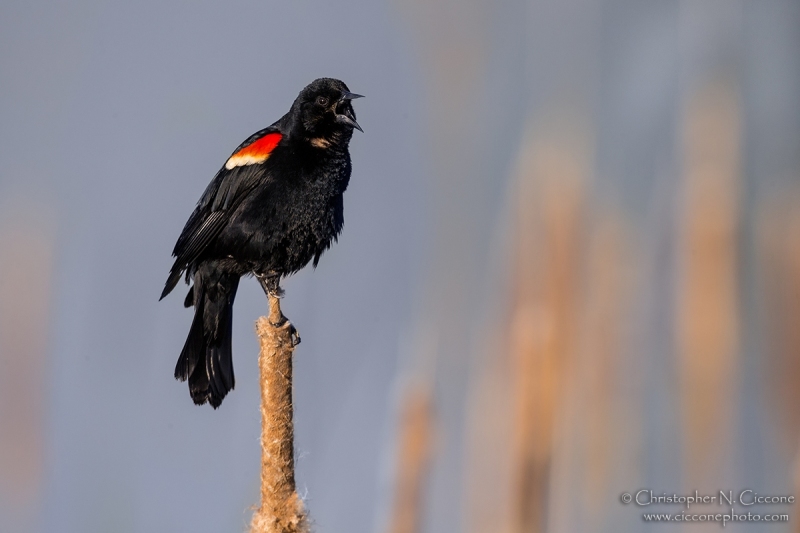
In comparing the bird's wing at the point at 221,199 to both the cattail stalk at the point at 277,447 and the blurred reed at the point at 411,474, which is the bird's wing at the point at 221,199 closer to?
the cattail stalk at the point at 277,447

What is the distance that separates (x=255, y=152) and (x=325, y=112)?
0.30 metres

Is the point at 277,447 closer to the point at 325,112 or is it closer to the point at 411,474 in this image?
the point at 411,474

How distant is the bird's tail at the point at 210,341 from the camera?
116 inches

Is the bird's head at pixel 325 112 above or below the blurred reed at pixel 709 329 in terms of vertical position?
above

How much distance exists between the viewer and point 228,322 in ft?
10.2

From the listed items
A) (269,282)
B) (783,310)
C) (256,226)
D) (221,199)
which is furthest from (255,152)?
(783,310)

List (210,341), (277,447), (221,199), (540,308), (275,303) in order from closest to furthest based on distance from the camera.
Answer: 1. (277,447)
2. (540,308)
3. (275,303)
4. (210,341)
5. (221,199)

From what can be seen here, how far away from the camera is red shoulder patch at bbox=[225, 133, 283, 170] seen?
318 cm

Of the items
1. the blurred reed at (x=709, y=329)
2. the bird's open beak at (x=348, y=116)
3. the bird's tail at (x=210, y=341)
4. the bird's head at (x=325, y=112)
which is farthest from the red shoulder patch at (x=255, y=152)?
the blurred reed at (x=709, y=329)


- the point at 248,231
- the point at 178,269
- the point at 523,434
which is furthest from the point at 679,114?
the point at 178,269

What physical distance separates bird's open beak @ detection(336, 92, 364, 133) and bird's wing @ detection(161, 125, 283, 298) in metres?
0.25

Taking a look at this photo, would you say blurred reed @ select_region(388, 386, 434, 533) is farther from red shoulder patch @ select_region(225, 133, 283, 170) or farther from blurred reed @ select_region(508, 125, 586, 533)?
red shoulder patch @ select_region(225, 133, 283, 170)

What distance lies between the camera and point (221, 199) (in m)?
3.16

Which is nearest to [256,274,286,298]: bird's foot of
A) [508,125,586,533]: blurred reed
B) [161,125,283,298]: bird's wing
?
[161,125,283,298]: bird's wing
